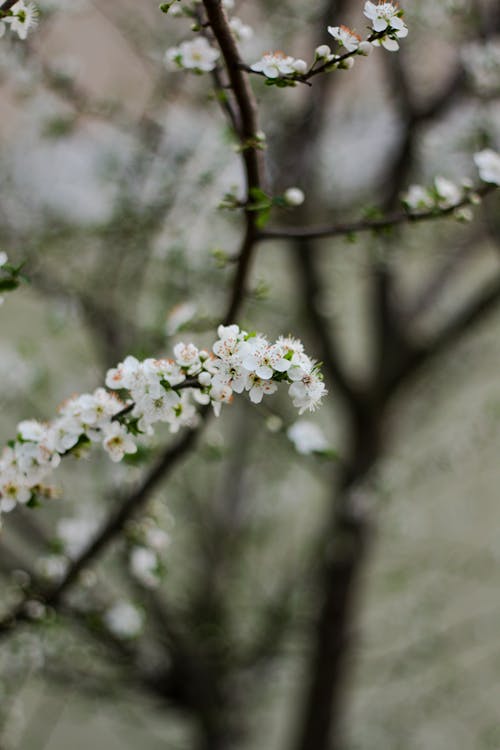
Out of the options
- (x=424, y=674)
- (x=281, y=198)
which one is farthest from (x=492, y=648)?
(x=281, y=198)

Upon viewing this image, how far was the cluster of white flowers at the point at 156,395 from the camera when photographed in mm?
825

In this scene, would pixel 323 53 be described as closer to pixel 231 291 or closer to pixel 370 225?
pixel 370 225

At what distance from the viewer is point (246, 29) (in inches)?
42.8

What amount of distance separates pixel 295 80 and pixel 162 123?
1297 millimetres

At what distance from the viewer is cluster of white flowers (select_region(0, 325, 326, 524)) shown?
0.83 m

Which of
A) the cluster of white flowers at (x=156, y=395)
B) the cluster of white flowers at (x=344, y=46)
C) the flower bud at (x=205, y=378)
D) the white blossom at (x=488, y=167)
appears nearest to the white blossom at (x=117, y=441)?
the cluster of white flowers at (x=156, y=395)

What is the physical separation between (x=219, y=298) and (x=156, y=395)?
164 centimetres

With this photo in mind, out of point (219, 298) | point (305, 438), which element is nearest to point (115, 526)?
point (305, 438)

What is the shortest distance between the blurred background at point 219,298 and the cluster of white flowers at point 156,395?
0.35 m

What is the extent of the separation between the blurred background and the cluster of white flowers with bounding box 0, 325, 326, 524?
351 mm

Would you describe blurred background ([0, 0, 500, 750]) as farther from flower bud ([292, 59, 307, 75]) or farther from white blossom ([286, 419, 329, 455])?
flower bud ([292, 59, 307, 75])

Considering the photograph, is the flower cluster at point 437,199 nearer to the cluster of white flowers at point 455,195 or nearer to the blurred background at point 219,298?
the cluster of white flowers at point 455,195

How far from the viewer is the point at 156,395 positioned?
2.87ft

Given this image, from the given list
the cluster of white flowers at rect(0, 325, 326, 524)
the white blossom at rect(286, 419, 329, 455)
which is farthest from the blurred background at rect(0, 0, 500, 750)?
the cluster of white flowers at rect(0, 325, 326, 524)
